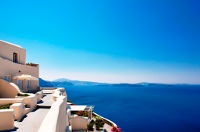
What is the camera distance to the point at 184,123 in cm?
5778

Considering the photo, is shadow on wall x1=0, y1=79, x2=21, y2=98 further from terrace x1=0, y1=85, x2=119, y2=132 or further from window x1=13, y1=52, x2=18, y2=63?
window x1=13, y1=52, x2=18, y2=63

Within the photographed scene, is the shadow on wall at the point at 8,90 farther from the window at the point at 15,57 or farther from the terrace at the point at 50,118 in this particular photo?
the window at the point at 15,57

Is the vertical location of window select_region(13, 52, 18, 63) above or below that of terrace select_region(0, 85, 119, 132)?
above

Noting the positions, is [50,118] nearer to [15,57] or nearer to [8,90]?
[8,90]

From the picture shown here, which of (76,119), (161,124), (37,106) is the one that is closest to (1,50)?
(37,106)

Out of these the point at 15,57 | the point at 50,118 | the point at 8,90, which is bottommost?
the point at 50,118

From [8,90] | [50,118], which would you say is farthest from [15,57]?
[50,118]

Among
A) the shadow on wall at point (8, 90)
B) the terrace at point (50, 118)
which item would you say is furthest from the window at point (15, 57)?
the terrace at point (50, 118)

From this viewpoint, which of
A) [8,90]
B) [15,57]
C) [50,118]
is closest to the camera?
[50,118]

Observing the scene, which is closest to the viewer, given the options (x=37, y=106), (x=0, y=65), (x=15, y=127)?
(x=15, y=127)

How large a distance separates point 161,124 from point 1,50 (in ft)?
170

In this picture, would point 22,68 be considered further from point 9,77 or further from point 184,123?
point 184,123

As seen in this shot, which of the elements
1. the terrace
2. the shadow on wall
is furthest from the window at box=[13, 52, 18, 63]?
the terrace

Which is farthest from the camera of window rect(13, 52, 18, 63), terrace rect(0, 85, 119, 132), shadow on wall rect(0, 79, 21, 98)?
window rect(13, 52, 18, 63)
